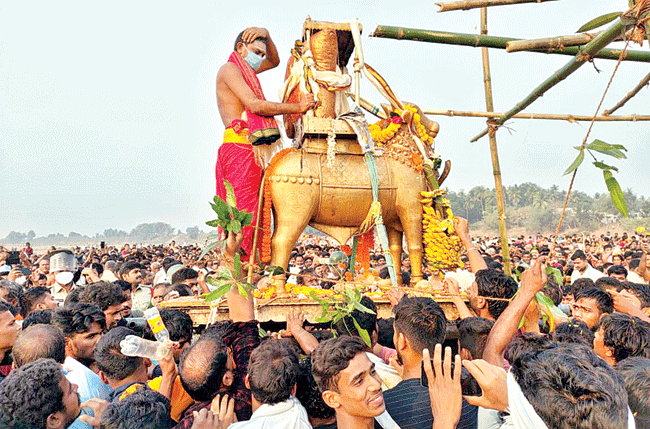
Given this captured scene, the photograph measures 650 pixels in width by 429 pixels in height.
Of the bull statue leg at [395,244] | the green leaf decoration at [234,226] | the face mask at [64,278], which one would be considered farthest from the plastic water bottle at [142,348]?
the face mask at [64,278]

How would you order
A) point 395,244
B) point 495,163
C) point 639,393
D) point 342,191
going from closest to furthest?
point 639,393 → point 495,163 → point 342,191 → point 395,244

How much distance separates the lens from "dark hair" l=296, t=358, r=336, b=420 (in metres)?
2.46

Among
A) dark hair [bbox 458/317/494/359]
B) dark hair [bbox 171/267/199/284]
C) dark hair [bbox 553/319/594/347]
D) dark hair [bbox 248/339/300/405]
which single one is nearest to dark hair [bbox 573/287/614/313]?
dark hair [bbox 553/319/594/347]

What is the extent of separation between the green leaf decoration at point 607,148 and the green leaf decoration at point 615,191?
11 centimetres

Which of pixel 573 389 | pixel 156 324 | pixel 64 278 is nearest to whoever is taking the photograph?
pixel 573 389

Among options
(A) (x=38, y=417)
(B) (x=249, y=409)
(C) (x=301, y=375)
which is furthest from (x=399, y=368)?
(A) (x=38, y=417)

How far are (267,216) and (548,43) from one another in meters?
3.28

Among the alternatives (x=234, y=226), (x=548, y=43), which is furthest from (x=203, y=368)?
(x=548, y=43)

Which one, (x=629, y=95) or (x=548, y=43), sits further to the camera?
(x=629, y=95)

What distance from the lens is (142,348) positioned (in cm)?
248

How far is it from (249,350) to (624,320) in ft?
6.35

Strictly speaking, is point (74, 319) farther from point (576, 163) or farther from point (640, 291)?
point (640, 291)

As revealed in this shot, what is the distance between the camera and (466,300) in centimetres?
445

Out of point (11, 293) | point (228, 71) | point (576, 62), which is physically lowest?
point (11, 293)
